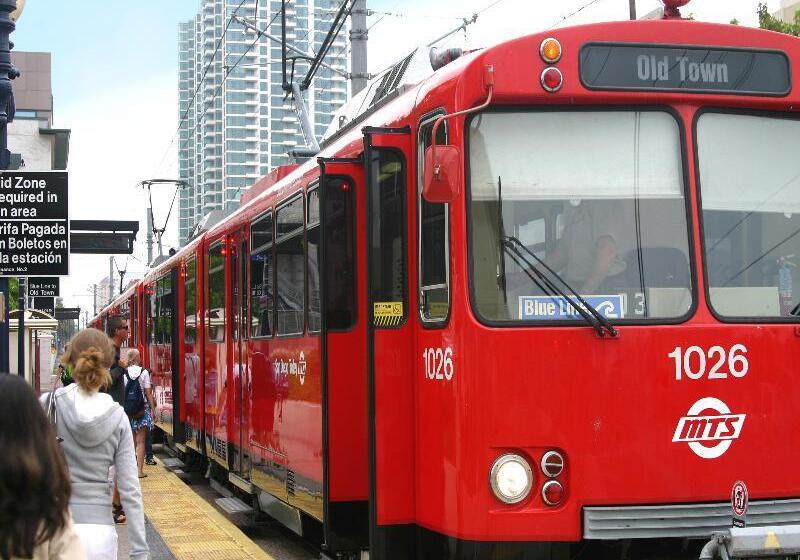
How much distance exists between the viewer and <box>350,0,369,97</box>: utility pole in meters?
16.3

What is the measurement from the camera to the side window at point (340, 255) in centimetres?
715

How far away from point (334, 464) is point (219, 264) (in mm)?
5604

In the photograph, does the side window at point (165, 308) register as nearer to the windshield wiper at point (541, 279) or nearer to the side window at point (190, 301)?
the side window at point (190, 301)

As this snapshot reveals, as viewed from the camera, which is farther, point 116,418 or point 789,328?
point 789,328

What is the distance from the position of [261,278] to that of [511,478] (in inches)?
171

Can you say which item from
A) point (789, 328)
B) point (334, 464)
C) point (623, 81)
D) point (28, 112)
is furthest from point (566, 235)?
point (28, 112)

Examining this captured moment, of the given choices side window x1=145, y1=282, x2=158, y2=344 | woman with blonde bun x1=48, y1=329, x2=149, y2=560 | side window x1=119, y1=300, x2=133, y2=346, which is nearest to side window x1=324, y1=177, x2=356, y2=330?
woman with blonde bun x1=48, y1=329, x2=149, y2=560

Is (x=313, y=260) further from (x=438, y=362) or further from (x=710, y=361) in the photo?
(x=710, y=361)

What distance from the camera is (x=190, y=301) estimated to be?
15352 mm

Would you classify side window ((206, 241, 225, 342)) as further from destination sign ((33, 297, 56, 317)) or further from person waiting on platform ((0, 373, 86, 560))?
destination sign ((33, 297, 56, 317))

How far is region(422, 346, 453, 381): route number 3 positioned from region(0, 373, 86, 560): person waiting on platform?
3233 millimetres

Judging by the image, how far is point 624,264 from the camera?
19.4ft

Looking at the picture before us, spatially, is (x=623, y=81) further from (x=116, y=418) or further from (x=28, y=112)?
(x=28, y=112)

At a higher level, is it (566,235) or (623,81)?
(623,81)
